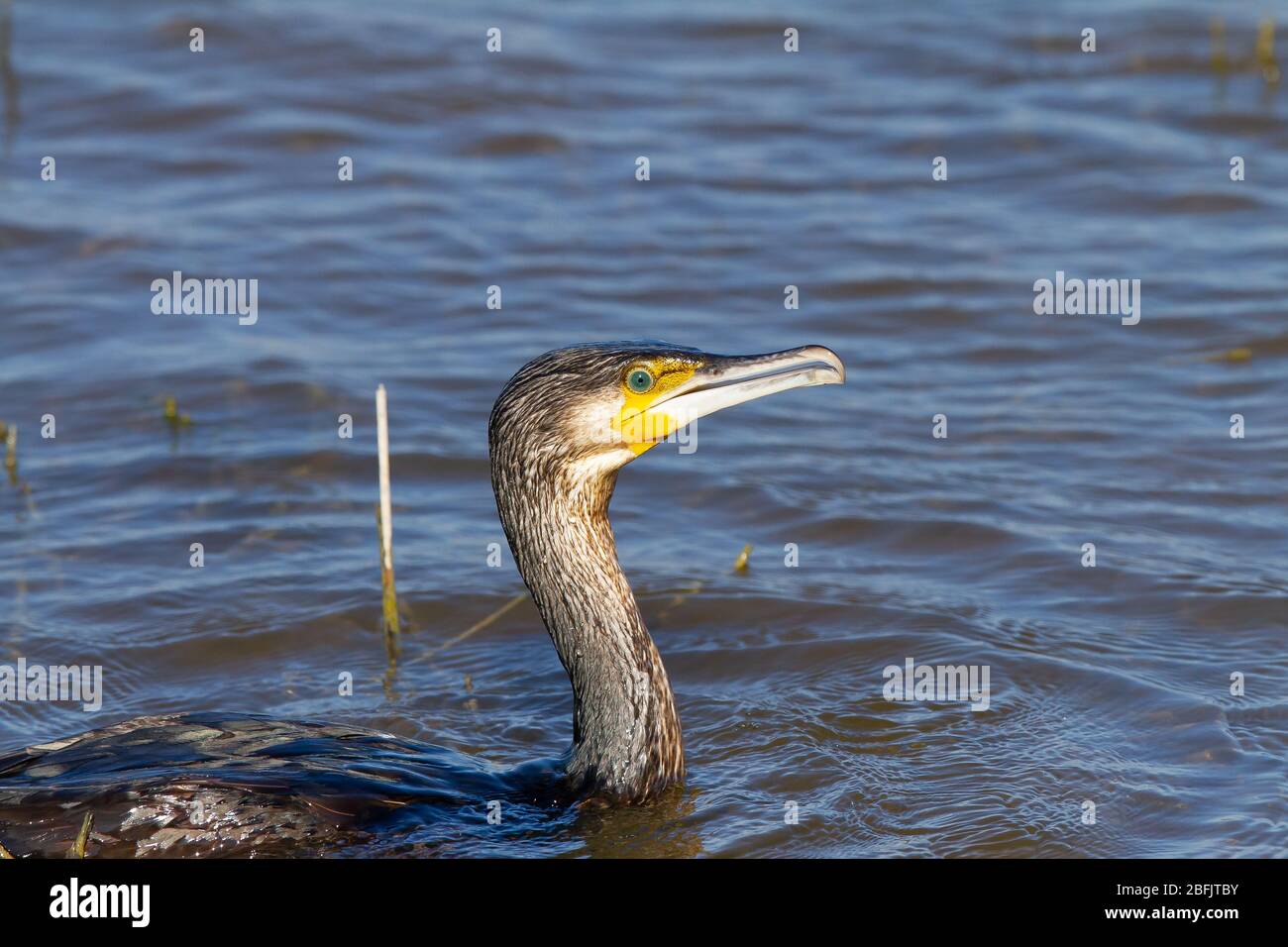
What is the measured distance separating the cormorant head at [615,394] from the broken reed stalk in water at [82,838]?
1582 mm

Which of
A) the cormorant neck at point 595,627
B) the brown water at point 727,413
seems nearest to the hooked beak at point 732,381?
the cormorant neck at point 595,627

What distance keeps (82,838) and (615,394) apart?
1.95 metres

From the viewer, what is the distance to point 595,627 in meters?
5.65

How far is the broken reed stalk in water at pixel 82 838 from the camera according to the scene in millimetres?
4789

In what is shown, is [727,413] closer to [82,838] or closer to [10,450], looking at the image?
[10,450]

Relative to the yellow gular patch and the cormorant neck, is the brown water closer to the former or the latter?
the cormorant neck

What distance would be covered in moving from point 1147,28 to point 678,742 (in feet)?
30.9

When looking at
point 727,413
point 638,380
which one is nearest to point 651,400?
point 638,380

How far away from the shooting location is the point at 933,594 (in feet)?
24.2

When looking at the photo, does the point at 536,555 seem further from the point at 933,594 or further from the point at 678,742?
the point at 933,594

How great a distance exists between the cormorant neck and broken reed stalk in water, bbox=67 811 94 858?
1.46 m

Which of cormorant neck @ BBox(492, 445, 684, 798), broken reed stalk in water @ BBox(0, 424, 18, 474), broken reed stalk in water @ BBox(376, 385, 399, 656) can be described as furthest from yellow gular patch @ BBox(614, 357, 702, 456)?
broken reed stalk in water @ BBox(0, 424, 18, 474)

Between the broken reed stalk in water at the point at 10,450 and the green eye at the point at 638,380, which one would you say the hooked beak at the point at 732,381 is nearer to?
the green eye at the point at 638,380

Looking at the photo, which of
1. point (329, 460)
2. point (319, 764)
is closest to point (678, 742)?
point (319, 764)
